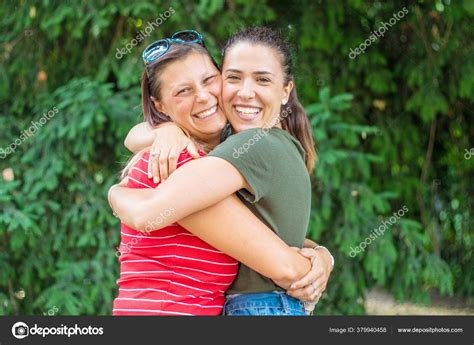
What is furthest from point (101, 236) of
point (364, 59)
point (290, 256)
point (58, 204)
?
point (290, 256)

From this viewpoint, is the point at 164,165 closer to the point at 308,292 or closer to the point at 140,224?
the point at 140,224

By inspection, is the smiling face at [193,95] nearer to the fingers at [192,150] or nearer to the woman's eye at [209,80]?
the woman's eye at [209,80]

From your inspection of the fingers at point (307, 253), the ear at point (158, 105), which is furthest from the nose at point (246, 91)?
the fingers at point (307, 253)

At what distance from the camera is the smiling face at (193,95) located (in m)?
1.96

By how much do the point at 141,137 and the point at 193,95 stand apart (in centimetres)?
21

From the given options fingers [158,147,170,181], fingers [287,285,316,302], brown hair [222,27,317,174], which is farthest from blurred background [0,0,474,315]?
fingers [158,147,170,181]

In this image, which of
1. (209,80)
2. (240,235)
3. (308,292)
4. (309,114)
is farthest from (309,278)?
(309,114)

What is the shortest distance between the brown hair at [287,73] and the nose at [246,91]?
0.39 ft

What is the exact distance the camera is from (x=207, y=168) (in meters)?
1.70

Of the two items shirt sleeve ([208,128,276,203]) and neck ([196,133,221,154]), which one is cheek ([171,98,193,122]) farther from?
shirt sleeve ([208,128,276,203])

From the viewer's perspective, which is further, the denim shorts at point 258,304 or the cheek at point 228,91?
the cheek at point 228,91

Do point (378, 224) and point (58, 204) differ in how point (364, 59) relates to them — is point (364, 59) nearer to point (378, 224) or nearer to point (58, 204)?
point (378, 224)

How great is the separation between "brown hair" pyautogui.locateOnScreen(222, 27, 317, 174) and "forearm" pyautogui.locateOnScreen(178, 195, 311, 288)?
463mm
